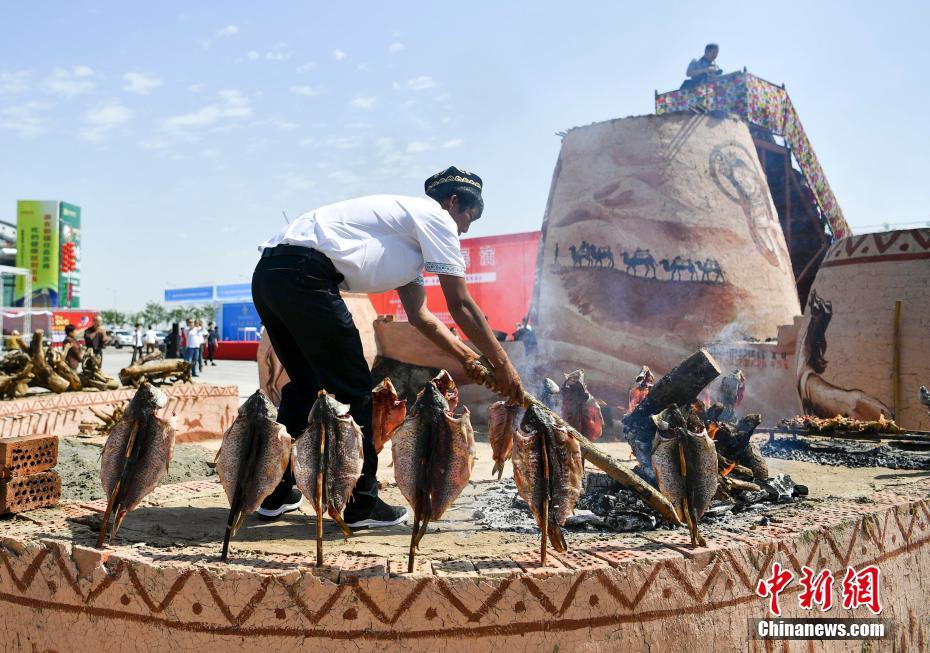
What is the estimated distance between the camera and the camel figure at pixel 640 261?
8.00m

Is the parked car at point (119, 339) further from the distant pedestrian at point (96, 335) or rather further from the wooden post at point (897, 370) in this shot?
the wooden post at point (897, 370)

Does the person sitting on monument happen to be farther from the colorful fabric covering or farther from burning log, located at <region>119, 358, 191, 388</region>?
burning log, located at <region>119, 358, 191, 388</region>

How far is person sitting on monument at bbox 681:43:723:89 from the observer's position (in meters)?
11.2

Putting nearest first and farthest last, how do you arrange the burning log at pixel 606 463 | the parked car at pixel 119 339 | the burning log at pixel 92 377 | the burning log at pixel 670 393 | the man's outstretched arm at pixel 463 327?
the man's outstretched arm at pixel 463 327
the burning log at pixel 606 463
the burning log at pixel 670 393
the burning log at pixel 92 377
the parked car at pixel 119 339

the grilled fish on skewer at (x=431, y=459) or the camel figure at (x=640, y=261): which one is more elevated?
the camel figure at (x=640, y=261)

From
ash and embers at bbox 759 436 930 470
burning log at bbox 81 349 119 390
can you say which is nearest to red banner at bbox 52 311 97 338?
burning log at bbox 81 349 119 390

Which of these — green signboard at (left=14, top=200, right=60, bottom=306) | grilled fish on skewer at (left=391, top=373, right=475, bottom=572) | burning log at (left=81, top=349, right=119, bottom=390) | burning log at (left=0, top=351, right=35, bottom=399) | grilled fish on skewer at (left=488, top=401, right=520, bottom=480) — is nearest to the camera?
grilled fish on skewer at (left=391, top=373, right=475, bottom=572)

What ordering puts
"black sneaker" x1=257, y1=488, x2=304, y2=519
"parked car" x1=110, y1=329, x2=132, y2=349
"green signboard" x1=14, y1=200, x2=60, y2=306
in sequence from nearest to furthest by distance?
"black sneaker" x1=257, y1=488, x2=304, y2=519 → "green signboard" x1=14, y1=200, x2=60, y2=306 → "parked car" x1=110, y1=329, x2=132, y2=349

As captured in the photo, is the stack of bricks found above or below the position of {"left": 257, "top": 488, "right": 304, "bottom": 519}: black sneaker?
above

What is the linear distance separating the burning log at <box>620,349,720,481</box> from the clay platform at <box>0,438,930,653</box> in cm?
110

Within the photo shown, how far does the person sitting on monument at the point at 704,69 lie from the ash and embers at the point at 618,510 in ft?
32.5

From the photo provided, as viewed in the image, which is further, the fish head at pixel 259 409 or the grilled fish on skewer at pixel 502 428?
the grilled fish on skewer at pixel 502 428

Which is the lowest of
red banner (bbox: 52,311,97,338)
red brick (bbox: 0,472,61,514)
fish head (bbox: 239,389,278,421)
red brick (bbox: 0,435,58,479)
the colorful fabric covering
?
red brick (bbox: 0,472,61,514)

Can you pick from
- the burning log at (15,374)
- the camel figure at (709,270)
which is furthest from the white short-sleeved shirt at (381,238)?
the burning log at (15,374)
